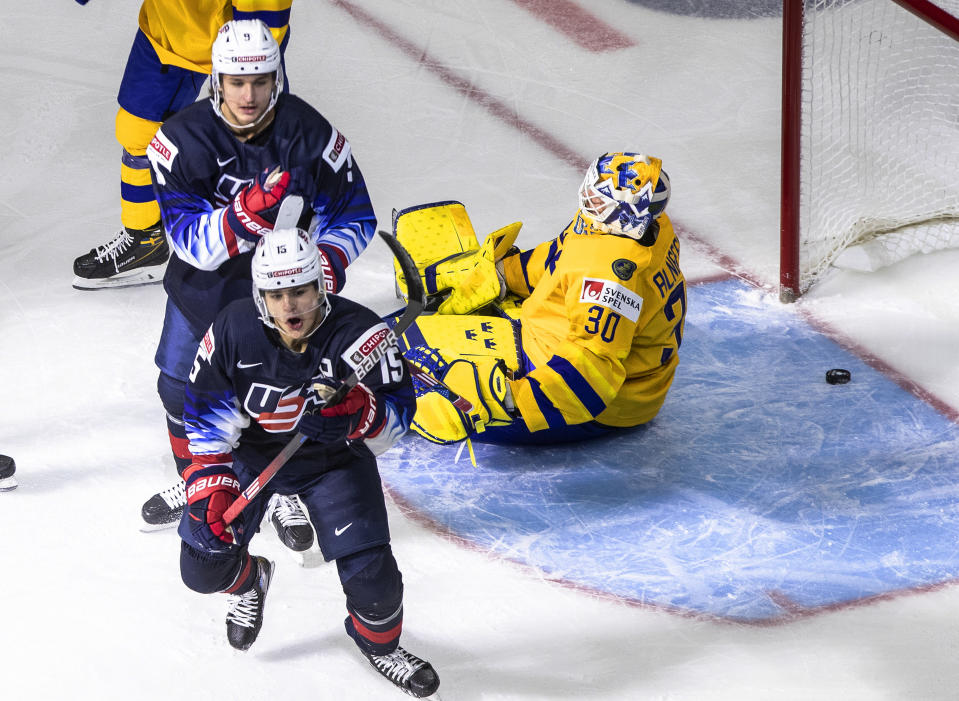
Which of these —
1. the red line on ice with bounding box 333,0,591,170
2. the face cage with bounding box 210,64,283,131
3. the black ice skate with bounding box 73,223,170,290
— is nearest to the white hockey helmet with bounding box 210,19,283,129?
the face cage with bounding box 210,64,283,131

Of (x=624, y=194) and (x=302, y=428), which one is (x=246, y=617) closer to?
(x=302, y=428)

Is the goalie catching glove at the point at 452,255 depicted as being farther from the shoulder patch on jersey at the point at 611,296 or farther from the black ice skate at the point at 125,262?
the black ice skate at the point at 125,262

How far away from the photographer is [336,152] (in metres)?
3.15

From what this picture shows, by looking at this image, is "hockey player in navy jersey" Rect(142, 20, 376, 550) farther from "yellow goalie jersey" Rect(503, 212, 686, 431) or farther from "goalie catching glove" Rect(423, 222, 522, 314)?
"goalie catching glove" Rect(423, 222, 522, 314)

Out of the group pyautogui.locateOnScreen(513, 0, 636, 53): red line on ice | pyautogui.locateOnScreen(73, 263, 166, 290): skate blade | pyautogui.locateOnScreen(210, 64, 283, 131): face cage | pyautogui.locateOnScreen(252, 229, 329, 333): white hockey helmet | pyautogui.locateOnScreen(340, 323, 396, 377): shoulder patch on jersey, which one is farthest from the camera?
pyautogui.locateOnScreen(513, 0, 636, 53): red line on ice

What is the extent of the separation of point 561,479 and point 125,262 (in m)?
1.77

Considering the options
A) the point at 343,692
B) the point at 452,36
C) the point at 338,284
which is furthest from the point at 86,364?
the point at 452,36

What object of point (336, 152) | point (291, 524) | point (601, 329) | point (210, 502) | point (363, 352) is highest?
point (336, 152)

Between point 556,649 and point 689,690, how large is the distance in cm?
32

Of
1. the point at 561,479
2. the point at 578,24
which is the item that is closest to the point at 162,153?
the point at 561,479

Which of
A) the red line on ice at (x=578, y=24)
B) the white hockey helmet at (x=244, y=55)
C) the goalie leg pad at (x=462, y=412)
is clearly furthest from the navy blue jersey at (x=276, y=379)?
the red line on ice at (x=578, y=24)

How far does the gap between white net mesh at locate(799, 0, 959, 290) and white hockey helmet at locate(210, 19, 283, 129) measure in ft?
6.63

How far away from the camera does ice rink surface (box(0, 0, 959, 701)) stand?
10.1 ft

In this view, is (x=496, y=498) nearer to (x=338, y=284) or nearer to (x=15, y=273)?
(x=338, y=284)
